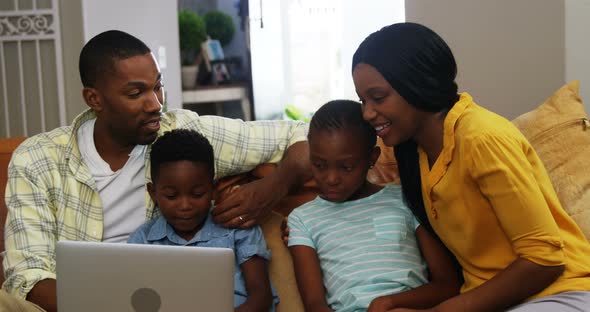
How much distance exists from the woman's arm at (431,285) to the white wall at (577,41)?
778 millimetres

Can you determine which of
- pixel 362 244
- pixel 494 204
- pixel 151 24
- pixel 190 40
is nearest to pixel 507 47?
pixel 362 244

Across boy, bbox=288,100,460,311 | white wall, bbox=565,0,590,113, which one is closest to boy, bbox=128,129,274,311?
boy, bbox=288,100,460,311

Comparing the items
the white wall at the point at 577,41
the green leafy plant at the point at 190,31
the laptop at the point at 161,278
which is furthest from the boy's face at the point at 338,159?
the green leafy plant at the point at 190,31

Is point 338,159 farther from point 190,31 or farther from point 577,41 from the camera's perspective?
point 190,31

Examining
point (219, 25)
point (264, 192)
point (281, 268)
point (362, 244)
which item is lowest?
point (281, 268)

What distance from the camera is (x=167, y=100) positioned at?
4559 mm

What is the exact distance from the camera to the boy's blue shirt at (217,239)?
1.87 meters

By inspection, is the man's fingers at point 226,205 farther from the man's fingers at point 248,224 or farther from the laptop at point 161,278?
the laptop at point 161,278

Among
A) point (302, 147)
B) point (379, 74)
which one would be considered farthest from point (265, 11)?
point (379, 74)

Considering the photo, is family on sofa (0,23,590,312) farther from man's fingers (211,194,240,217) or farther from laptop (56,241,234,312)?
laptop (56,241,234,312)

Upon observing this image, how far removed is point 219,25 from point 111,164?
3902 mm

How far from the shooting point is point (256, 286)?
5.97 ft

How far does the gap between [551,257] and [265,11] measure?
431cm

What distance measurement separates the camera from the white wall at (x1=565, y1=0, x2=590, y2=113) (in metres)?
2.26
